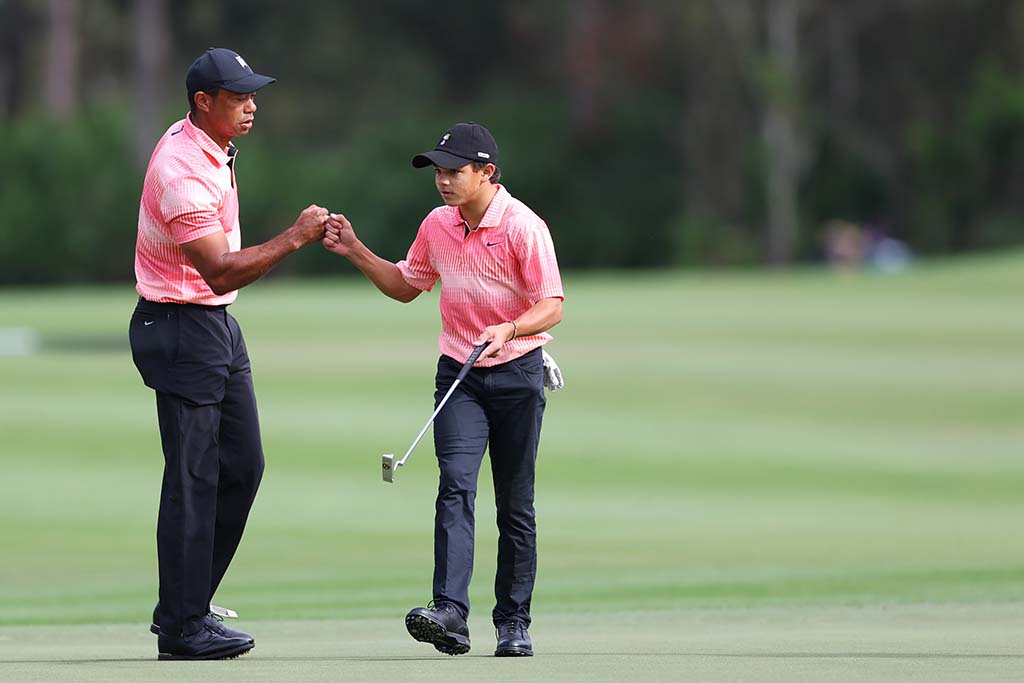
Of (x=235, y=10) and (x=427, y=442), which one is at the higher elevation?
(x=235, y=10)

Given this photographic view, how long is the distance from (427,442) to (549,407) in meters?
2.41

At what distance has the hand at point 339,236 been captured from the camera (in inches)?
279

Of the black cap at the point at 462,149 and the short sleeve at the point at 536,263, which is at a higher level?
the black cap at the point at 462,149

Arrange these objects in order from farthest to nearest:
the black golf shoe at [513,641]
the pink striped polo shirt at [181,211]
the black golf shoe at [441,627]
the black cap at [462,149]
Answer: the black cap at [462,149], the pink striped polo shirt at [181,211], the black golf shoe at [513,641], the black golf shoe at [441,627]

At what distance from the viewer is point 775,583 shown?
34.0ft

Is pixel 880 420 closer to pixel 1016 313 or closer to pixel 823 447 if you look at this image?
pixel 823 447

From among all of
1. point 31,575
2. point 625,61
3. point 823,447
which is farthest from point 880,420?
point 625,61

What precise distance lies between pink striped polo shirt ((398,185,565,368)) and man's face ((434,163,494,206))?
10 centimetres

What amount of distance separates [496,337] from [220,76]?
1.31 meters

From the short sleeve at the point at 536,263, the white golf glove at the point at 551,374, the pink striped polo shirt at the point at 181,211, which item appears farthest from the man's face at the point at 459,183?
the pink striped polo shirt at the point at 181,211

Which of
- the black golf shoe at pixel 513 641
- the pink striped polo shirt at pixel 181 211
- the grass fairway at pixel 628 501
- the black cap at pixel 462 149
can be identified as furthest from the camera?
the grass fairway at pixel 628 501

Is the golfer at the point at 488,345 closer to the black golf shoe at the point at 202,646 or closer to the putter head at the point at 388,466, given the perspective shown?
the putter head at the point at 388,466

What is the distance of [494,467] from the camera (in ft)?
23.5

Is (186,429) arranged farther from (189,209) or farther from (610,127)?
(610,127)
